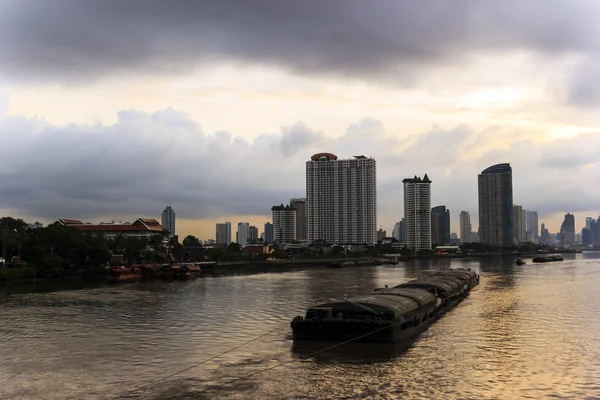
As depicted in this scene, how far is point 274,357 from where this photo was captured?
2628 cm

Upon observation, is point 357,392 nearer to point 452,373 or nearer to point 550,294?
point 452,373

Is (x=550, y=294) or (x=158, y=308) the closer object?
(x=158, y=308)

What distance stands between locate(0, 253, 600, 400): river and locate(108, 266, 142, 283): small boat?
120ft

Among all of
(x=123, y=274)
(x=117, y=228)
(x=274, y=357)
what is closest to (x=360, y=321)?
(x=274, y=357)

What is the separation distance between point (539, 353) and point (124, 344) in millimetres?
23187

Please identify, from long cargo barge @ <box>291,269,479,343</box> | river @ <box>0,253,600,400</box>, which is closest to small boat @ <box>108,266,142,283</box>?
river @ <box>0,253,600,400</box>

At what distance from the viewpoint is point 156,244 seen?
131125 mm

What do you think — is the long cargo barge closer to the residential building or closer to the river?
the river

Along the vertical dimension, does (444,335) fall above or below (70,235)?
below

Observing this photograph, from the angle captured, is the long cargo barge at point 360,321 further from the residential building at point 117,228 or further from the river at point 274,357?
the residential building at point 117,228

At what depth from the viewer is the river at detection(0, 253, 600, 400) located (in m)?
20.9

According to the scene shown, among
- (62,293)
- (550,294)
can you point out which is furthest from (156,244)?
(550,294)

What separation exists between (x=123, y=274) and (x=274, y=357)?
216 ft

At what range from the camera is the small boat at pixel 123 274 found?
83.5m
